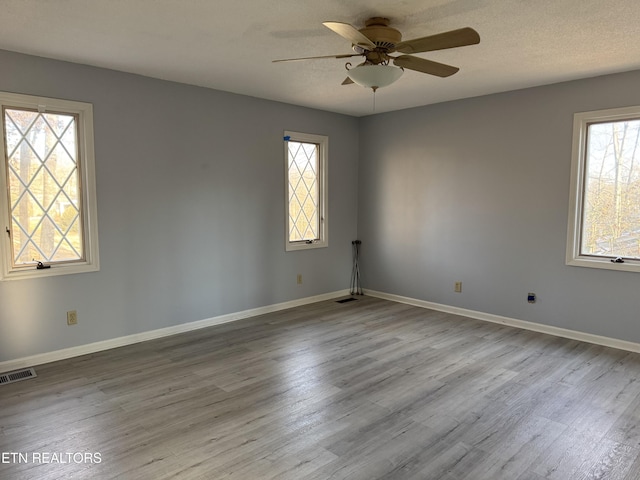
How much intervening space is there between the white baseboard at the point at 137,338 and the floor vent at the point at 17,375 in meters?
0.09

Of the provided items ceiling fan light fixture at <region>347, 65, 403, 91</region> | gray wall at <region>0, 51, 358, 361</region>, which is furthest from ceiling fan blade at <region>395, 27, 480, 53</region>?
gray wall at <region>0, 51, 358, 361</region>

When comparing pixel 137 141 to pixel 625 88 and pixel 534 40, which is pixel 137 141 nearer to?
pixel 534 40

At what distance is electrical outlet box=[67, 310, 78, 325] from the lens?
3590 millimetres

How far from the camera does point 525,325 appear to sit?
443cm

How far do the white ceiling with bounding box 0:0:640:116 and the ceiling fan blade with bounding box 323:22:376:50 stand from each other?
0.69 feet

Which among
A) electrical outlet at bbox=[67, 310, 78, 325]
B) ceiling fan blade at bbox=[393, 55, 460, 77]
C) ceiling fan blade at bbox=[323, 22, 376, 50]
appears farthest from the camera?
electrical outlet at bbox=[67, 310, 78, 325]

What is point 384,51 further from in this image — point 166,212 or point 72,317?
point 72,317

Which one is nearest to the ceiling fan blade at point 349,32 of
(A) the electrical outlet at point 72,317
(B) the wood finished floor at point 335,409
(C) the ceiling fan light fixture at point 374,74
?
(C) the ceiling fan light fixture at point 374,74

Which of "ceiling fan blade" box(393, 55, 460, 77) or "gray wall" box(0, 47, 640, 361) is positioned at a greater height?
"ceiling fan blade" box(393, 55, 460, 77)

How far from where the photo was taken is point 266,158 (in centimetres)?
489

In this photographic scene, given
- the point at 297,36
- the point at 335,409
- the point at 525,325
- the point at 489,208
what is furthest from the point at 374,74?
the point at 525,325

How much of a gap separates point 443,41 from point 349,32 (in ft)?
1.73

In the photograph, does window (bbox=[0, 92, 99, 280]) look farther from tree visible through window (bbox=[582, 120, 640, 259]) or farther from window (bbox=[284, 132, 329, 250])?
tree visible through window (bbox=[582, 120, 640, 259])

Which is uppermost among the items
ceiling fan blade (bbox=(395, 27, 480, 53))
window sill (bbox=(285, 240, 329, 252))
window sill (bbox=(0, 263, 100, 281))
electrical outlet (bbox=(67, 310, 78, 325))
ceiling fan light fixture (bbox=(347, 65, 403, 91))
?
ceiling fan blade (bbox=(395, 27, 480, 53))
